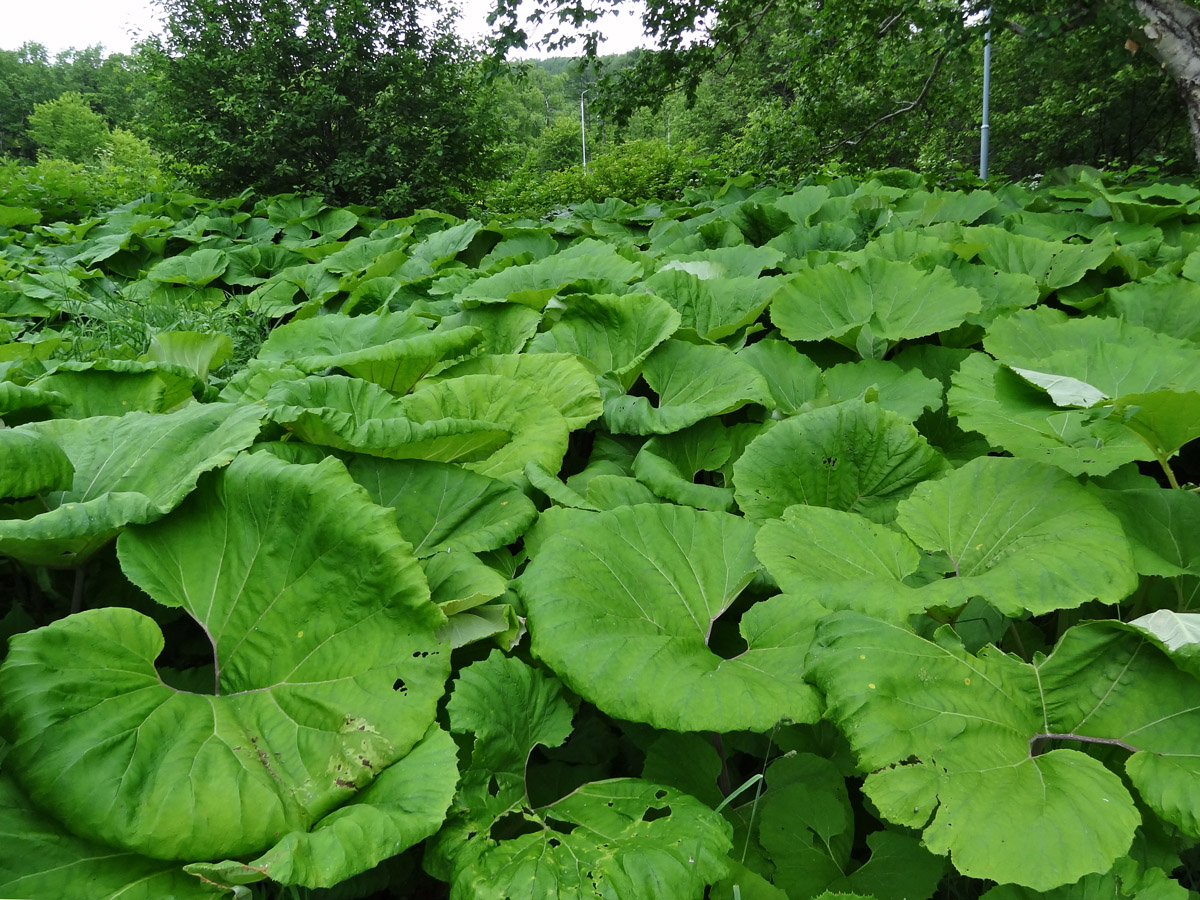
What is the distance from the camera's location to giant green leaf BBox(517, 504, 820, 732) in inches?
41.6

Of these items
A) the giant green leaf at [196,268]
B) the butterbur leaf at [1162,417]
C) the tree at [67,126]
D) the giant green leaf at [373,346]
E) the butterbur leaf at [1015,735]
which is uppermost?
the tree at [67,126]

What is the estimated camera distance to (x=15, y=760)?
934mm

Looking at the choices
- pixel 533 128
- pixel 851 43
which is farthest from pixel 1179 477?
pixel 533 128

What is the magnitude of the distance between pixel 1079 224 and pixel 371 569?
3.78 metres

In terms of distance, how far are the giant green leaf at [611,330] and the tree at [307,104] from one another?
6.87 metres

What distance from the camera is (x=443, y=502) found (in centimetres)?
152

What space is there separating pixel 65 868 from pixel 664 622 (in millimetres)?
870

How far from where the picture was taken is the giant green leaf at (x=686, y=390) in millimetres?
1827

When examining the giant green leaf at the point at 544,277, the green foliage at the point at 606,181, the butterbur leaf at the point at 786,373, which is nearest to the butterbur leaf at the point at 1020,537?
the butterbur leaf at the point at 786,373

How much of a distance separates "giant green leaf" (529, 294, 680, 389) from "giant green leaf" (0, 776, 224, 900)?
1.51m

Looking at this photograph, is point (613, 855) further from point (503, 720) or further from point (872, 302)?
point (872, 302)

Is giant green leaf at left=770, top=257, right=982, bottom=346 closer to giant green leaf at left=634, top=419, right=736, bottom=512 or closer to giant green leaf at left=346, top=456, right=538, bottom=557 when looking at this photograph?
giant green leaf at left=634, top=419, right=736, bottom=512

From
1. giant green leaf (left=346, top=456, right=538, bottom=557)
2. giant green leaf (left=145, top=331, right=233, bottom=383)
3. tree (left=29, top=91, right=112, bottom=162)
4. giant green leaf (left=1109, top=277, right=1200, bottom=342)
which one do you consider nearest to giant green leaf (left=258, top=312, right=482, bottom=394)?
giant green leaf (left=145, top=331, right=233, bottom=383)

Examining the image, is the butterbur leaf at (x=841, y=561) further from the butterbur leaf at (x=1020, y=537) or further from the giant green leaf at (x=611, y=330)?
the giant green leaf at (x=611, y=330)
